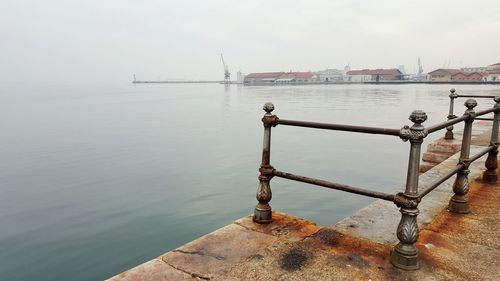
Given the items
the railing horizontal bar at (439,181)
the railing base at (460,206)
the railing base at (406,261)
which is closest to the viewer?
the railing base at (406,261)

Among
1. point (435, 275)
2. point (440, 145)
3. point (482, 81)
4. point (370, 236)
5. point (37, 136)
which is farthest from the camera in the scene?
point (482, 81)

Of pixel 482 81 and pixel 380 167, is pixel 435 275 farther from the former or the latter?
pixel 482 81

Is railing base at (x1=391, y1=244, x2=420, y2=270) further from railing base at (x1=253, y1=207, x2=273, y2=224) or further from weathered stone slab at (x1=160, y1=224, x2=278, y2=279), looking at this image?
railing base at (x1=253, y1=207, x2=273, y2=224)

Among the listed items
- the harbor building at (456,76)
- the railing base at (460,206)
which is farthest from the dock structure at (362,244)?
the harbor building at (456,76)

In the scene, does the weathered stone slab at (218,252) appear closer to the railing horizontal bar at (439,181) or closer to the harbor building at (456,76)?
the railing horizontal bar at (439,181)

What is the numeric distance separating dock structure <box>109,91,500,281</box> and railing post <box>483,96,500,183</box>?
890 millimetres

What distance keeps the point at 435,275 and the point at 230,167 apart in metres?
15.0

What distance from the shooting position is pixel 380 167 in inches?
643

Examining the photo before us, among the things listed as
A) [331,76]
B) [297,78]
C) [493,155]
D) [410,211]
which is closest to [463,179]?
[493,155]

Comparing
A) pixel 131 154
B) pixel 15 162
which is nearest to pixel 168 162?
pixel 131 154

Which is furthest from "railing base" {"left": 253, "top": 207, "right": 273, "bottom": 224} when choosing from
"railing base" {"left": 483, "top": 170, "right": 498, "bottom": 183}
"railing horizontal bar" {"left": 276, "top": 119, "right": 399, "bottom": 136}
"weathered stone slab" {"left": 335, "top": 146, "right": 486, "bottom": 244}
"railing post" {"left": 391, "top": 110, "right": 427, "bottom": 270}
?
"railing base" {"left": 483, "top": 170, "right": 498, "bottom": 183}

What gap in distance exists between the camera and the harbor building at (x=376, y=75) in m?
163

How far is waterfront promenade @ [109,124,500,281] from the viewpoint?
2662 mm

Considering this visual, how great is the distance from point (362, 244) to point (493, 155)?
2892mm
